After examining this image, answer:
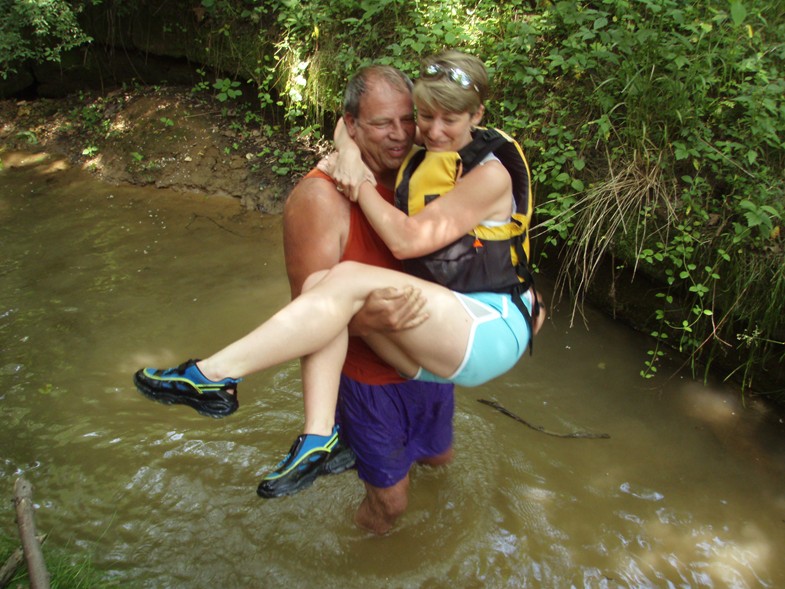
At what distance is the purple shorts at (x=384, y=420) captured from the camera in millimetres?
2545

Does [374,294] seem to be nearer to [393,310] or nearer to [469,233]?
[393,310]

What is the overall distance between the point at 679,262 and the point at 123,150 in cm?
518

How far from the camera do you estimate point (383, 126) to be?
7.91 ft

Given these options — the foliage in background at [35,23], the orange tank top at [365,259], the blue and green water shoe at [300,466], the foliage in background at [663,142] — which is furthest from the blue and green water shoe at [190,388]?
the foliage in background at [35,23]

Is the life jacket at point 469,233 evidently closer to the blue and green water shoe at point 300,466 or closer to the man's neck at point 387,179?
the man's neck at point 387,179

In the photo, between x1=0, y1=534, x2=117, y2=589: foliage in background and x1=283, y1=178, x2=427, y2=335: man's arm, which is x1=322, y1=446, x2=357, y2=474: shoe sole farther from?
x1=0, y1=534, x2=117, y2=589: foliage in background

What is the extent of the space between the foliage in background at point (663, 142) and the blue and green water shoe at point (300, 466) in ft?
7.27

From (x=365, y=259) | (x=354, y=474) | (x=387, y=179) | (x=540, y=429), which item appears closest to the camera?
(x=365, y=259)

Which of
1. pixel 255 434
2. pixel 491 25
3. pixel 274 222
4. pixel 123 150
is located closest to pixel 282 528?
pixel 255 434

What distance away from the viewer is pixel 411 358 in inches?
89.0

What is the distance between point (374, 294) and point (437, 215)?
0.36m

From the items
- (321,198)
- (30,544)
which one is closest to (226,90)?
(321,198)

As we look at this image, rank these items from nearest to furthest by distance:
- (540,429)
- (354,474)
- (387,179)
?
(387,179) → (354,474) → (540,429)

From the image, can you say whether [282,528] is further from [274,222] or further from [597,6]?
[597,6]
